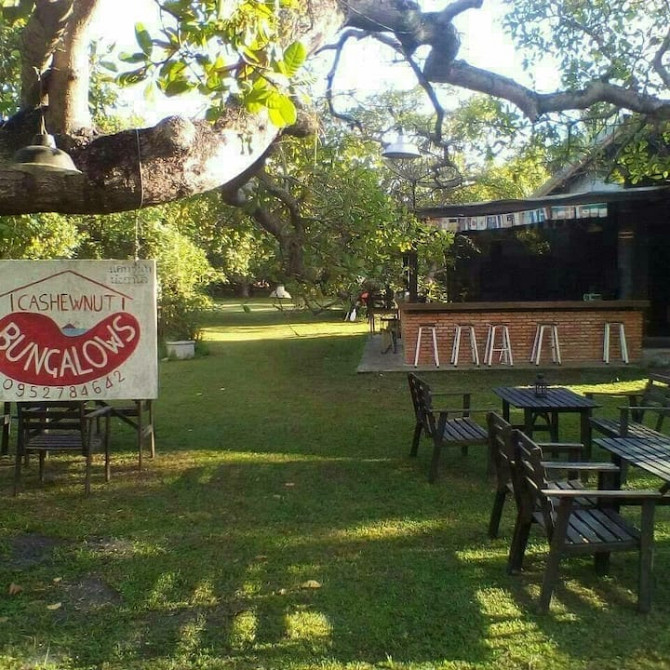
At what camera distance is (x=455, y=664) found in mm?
3305

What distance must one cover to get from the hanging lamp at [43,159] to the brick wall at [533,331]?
34.5 ft

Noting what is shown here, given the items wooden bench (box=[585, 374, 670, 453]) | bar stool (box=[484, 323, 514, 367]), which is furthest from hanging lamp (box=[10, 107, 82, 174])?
bar stool (box=[484, 323, 514, 367])

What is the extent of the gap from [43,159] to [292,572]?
2.70 m

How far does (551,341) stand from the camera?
44.8ft

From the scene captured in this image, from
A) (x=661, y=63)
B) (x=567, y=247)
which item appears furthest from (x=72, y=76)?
(x=567, y=247)

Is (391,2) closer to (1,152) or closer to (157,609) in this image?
(1,152)

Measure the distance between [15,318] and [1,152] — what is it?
2821 mm

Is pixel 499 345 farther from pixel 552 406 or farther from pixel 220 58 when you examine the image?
pixel 220 58

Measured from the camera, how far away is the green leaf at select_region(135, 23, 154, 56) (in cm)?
349

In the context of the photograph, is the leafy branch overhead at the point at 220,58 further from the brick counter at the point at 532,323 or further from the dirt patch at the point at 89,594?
the brick counter at the point at 532,323

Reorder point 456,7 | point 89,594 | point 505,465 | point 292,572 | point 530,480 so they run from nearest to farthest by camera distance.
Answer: point 530,480
point 89,594
point 292,572
point 505,465
point 456,7

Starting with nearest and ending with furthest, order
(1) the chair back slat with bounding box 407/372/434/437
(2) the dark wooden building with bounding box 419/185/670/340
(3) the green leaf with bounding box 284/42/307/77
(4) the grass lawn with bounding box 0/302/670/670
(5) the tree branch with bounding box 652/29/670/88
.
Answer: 1. (3) the green leaf with bounding box 284/42/307/77
2. (4) the grass lawn with bounding box 0/302/670/670
3. (1) the chair back slat with bounding box 407/372/434/437
4. (5) the tree branch with bounding box 652/29/670/88
5. (2) the dark wooden building with bounding box 419/185/670/340

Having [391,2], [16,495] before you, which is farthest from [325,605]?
[391,2]

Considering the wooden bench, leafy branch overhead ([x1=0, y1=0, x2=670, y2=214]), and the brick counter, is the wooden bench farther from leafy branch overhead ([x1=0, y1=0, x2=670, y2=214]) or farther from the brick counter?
the brick counter
